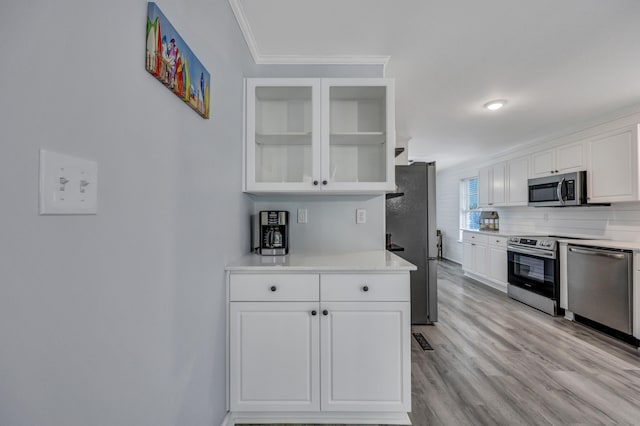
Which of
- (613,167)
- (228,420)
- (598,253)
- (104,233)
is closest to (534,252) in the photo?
(598,253)

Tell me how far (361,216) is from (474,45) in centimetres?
146

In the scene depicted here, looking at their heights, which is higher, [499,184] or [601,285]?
[499,184]

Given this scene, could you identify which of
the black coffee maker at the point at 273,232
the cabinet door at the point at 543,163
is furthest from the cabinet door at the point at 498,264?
the black coffee maker at the point at 273,232

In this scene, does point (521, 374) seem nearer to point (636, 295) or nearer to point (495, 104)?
point (636, 295)

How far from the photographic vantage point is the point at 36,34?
0.52m

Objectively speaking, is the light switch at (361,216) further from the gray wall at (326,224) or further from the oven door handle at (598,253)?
the oven door handle at (598,253)

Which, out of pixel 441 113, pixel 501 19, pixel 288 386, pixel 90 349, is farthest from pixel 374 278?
pixel 441 113

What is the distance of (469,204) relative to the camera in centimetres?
664

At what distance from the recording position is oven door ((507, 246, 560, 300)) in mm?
3492

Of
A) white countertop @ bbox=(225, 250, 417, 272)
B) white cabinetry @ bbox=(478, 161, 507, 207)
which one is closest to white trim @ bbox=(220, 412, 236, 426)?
white countertop @ bbox=(225, 250, 417, 272)

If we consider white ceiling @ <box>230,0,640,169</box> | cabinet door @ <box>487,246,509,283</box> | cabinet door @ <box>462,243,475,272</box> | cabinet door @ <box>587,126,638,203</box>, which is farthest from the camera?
cabinet door @ <box>462,243,475,272</box>

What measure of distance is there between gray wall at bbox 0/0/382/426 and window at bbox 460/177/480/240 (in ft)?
21.0

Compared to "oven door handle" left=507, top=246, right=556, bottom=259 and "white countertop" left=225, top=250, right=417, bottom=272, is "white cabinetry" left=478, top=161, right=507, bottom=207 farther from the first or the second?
"white countertop" left=225, top=250, right=417, bottom=272

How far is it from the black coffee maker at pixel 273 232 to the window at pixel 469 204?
554 cm
